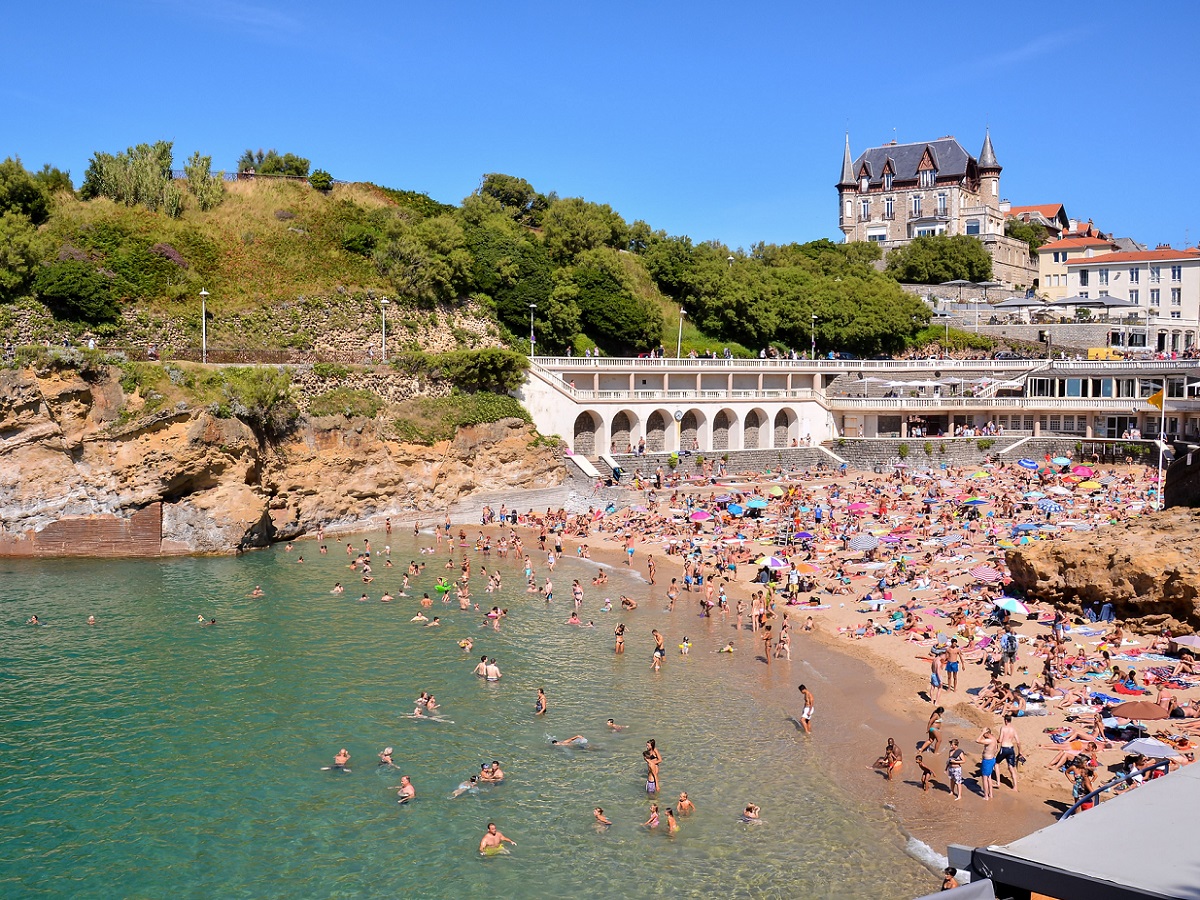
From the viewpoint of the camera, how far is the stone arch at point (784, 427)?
60406 mm

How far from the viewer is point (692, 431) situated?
190 ft

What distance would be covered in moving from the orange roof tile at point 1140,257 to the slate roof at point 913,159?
48.2ft

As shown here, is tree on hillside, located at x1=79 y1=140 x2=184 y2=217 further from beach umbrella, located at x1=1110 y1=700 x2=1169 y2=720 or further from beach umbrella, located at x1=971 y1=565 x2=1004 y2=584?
beach umbrella, located at x1=1110 y1=700 x2=1169 y2=720

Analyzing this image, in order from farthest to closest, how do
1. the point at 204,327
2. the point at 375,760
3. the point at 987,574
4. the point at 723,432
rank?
the point at 723,432
the point at 204,327
the point at 987,574
the point at 375,760

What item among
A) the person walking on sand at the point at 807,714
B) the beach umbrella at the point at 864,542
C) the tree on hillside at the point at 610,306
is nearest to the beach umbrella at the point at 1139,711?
the person walking on sand at the point at 807,714

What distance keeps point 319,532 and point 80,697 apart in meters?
19.4

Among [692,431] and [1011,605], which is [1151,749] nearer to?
[1011,605]

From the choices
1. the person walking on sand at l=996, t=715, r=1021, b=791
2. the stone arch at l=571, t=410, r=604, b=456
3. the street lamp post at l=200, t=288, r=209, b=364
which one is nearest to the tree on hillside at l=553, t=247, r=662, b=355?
the stone arch at l=571, t=410, r=604, b=456

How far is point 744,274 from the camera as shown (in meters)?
72.2

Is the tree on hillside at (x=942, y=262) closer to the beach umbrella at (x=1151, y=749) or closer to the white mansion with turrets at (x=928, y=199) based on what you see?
the white mansion with turrets at (x=928, y=199)

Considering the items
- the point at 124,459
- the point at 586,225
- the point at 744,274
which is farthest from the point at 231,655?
the point at 744,274

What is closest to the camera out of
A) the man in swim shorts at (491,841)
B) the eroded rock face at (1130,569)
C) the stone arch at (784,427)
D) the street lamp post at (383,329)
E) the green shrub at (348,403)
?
the man in swim shorts at (491,841)

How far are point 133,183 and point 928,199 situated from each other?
235 ft

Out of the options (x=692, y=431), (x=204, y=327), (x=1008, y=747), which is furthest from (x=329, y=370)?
(x=1008, y=747)
